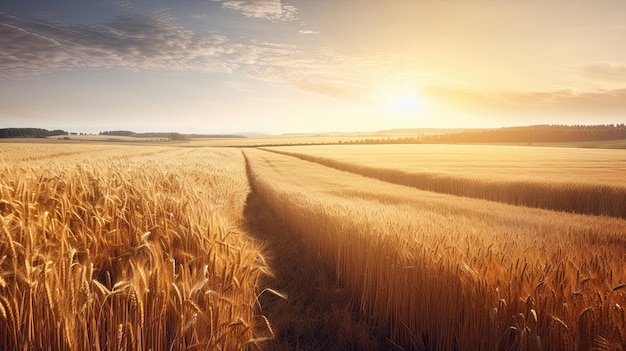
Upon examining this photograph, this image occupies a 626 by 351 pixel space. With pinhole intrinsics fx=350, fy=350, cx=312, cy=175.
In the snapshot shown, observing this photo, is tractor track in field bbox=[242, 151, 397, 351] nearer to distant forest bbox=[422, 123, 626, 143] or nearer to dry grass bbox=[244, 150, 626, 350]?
dry grass bbox=[244, 150, 626, 350]

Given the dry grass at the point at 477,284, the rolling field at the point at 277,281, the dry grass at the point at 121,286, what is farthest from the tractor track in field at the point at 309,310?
the dry grass at the point at 121,286

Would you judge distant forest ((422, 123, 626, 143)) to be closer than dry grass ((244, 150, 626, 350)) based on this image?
No

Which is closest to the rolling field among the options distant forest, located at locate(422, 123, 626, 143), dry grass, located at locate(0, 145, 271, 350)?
dry grass, located at locate(0, 145, 271, 350)

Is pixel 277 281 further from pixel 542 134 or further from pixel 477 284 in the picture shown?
pixel 542 134

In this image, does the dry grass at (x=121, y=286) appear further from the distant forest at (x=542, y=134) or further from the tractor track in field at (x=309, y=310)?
the distant forest at (x=542, y=134)

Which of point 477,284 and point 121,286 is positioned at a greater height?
point 121,286

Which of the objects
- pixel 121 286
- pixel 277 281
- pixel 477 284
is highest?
pixel 121 286

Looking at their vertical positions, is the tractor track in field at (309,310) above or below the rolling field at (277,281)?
below

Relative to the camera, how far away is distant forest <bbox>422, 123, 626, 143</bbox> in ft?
259

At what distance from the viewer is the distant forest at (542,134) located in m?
78.9

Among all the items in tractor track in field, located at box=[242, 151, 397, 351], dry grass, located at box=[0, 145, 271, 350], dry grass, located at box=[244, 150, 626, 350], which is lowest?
tractor track in field, located at box=[242, 151, 397, 351]

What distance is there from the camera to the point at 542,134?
8081 cm

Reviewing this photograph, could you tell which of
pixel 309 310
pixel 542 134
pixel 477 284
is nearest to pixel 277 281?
pixel 309 310

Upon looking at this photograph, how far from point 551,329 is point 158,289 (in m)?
A: 2.66
